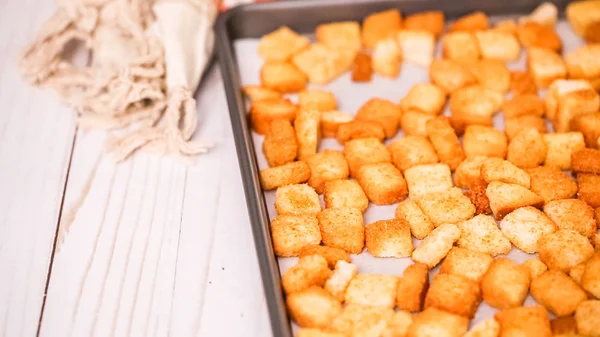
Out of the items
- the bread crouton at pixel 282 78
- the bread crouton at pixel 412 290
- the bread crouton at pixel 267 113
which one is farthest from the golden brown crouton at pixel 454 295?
the bread crouton at pixel 282 78

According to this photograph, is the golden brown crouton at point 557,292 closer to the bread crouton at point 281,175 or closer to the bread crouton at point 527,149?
the bread crouton at point 527,149

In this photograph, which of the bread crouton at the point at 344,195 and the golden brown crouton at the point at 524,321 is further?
the bread crouton at the point at 344,195

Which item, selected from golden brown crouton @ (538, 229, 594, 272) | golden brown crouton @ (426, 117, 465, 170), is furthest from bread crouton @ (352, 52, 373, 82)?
golden brown crouton @ (538, 229, 594, 272)

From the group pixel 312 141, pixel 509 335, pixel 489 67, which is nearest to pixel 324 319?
pixel 509 335

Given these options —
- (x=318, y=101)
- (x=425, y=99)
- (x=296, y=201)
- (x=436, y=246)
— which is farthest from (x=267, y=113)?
(x=436, y=246)

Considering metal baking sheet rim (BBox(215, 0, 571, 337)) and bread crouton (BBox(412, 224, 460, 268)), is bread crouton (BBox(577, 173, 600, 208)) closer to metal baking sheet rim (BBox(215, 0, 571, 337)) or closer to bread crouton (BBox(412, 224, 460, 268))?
bread crouton (BBox(412, 224, 460, 268))

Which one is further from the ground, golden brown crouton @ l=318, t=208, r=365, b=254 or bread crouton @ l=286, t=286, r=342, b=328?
golden brown crouton @ l=318, t=208, r=365, b=254
